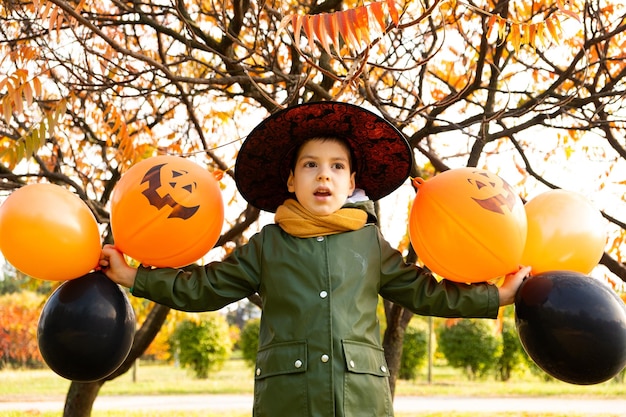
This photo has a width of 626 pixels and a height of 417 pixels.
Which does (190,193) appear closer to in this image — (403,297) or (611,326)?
(403,297)

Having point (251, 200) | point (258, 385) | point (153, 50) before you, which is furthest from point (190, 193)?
point (153, 50)

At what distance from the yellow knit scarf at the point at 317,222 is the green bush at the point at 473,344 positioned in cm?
1427

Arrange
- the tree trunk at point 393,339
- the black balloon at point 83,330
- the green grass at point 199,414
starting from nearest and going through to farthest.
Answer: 1. the black balloon at point 83,330
2. the tree trunk at point 393,339
3. the green grass at point 199,414

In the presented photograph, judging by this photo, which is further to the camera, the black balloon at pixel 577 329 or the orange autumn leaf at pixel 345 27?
the orange autumn leaf at pixel 345 27

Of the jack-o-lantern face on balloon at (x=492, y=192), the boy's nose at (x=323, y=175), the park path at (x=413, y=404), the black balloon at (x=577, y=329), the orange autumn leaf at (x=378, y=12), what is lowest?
the park path at (x=413, y=404)

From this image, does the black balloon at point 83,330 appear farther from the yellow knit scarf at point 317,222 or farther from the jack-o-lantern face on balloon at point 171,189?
the yellow knit scarf at point 317,222

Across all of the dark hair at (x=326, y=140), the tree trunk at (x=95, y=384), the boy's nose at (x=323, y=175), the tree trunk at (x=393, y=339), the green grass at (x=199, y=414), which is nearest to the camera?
the boy's nose at (x=323, y=175)

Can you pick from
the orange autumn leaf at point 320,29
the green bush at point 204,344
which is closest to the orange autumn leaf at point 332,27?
the orange autumn leaf at point 320,29

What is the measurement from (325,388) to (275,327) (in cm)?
29

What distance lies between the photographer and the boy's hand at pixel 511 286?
2.56 meters

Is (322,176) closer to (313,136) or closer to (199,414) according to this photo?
(313,136)

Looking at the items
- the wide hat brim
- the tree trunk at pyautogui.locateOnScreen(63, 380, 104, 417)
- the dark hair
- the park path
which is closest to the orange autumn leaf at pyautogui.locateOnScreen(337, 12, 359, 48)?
the wide hat brim

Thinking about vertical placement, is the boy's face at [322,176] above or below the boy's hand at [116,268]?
above

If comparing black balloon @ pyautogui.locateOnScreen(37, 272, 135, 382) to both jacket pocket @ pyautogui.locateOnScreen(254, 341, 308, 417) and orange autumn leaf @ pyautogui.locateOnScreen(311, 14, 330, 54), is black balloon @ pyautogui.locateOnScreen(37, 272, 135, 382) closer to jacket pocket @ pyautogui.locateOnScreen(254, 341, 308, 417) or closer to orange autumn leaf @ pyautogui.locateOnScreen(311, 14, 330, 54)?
jacket pocket @ pyautogui.locateOnScreen(254, 341, 308, 417)
